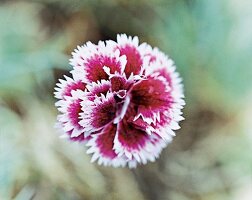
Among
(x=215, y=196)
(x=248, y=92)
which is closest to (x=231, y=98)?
(x=248, y=92)

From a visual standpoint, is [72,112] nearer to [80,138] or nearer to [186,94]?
[80,138]

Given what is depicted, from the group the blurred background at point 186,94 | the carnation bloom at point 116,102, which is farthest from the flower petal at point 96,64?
the blurred background at point 186,94

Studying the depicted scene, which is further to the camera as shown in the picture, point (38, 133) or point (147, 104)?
point (38, 133)

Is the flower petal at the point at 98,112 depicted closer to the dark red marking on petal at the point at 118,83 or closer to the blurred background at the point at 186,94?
the dark red marking on petal at the point at 118,83

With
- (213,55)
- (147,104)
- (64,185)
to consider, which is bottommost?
(64,185)

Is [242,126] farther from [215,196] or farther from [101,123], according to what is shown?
[101,123]

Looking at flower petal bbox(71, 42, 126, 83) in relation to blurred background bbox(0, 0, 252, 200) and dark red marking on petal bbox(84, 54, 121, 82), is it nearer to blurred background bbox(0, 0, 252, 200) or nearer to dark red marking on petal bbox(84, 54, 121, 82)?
dark red marking on petal bbox(84, 54, 121, 82)
